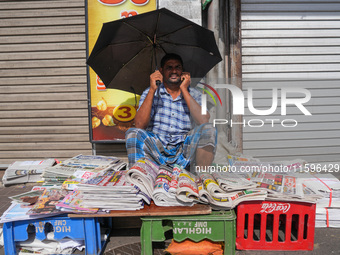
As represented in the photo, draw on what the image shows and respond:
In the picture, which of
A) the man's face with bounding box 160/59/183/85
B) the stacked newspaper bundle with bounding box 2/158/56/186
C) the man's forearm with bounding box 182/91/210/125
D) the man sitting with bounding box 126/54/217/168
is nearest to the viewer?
the man sitting with bounding box 126/54/217/168

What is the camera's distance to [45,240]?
2.19 m

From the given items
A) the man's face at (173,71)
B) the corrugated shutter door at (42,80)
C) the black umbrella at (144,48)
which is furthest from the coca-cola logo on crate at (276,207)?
the corrugated shutter door at (42,80)

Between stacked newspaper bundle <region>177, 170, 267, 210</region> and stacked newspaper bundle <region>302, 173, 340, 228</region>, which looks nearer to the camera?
stacked newspaper bundle <region>177, 170, 267, 210</region>

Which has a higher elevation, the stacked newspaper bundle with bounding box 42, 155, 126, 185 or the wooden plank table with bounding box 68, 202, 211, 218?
the stacked newspaper bundle with bounding box 42, 155, 126, 185

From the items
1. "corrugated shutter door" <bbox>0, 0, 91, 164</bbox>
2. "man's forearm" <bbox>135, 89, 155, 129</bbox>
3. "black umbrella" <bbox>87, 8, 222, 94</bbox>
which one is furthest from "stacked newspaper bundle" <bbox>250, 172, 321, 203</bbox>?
"corrugated shutter door" <bbox>0, 0, 91, 164</bbox>

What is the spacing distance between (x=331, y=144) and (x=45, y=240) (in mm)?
4278

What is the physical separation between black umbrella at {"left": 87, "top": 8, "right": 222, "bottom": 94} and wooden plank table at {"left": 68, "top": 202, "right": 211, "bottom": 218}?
70.7 inches

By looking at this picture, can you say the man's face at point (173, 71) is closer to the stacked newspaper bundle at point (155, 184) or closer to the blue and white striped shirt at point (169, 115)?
the blue and white striped shirt at point (169, 115)

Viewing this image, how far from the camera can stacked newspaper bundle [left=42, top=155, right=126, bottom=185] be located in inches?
105

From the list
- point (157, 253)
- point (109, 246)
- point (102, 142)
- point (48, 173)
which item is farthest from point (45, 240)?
point (102, 142)

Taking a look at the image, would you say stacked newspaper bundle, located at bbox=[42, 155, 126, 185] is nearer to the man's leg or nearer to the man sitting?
the man sitting

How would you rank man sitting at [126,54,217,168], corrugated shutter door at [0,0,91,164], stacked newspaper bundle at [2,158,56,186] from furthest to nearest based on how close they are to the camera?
corrugated shutter door at [0,0,91,164] < stacked newspaper bundle at [2,158,56,186] < man sitting at [126,54,217,168]

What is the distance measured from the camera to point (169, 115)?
3094mm

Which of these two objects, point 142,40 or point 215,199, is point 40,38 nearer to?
point 142,40
